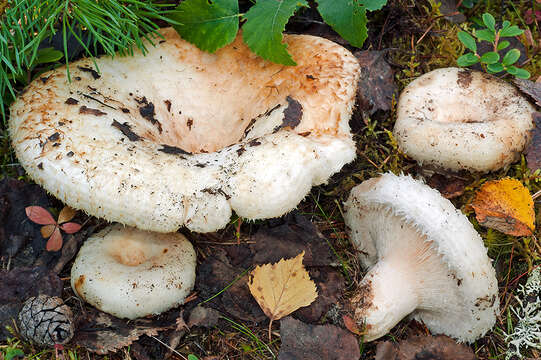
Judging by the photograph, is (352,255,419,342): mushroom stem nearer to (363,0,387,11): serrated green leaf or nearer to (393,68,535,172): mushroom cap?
(393,68,535,172): mushroom cap

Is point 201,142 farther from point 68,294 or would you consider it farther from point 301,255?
point 68,294

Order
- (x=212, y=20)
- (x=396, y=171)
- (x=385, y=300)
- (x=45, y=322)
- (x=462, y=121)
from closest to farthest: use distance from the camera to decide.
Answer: (x=45, y=322)
(x=385, y=300)
(x=212, y=20)
(x=462, y=121)
(x=396, y=171)

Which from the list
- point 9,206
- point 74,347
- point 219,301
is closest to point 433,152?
point 219,301

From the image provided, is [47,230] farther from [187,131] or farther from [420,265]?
[420,265]

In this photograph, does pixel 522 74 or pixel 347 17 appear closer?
pixel 347 17

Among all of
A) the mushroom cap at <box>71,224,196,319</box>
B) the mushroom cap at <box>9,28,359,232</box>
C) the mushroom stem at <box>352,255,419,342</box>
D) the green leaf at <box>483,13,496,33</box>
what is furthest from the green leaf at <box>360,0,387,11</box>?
the mushroom cap at <box>71,224,196,319</box>

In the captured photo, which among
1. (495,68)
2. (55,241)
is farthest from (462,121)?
(55,241)
